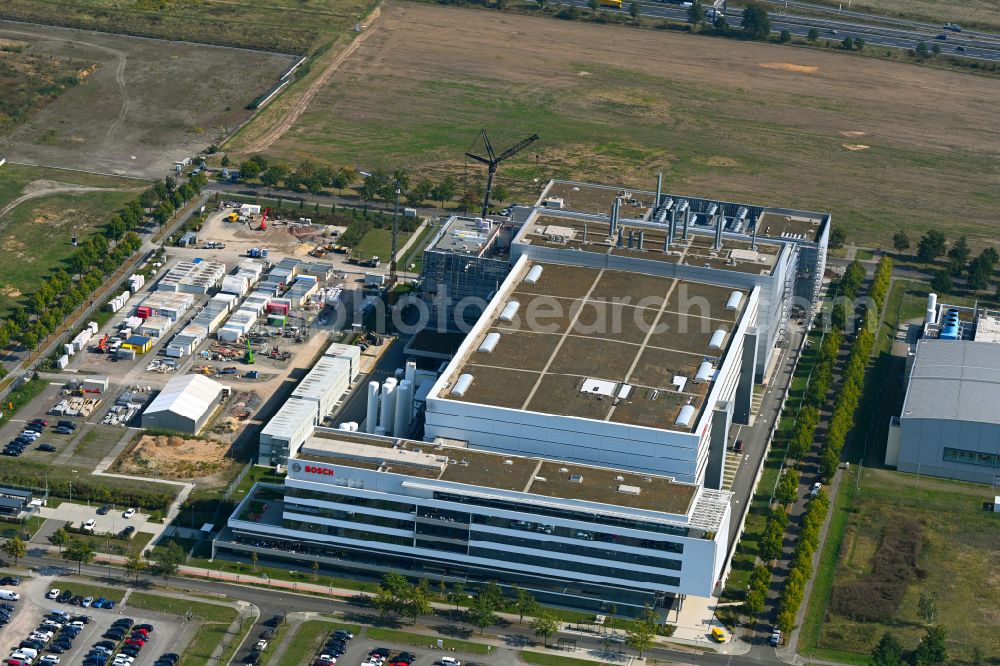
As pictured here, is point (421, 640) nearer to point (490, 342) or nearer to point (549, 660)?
point (549, 660)

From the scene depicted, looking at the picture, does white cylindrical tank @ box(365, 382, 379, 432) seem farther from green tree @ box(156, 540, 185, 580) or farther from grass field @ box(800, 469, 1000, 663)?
grass field @ box(800, 469, 1000, 663)

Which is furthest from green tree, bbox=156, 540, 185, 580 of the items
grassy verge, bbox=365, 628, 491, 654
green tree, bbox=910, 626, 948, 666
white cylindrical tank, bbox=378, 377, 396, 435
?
green tree, bbox=910, 626, 948, 666

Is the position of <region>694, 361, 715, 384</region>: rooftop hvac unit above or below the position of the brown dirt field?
above

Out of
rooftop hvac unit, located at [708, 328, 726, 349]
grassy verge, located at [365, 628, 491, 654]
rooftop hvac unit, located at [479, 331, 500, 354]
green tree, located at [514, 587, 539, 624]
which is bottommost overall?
grassy verge, located at [365, 628, 491, 654]

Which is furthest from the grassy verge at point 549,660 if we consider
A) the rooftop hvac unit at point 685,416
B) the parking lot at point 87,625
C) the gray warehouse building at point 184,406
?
the gray warehouse building at point 184,406

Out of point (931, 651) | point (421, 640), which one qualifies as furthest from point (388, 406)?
point (931, 651)

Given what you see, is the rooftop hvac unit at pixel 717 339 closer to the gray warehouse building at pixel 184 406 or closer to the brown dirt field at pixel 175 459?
the brown dirt field at pixel 175 459

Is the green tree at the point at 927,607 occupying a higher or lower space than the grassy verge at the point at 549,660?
higher

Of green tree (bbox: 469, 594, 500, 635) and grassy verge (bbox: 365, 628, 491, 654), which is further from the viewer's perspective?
green tree (bbox: 469, 594, 500, 635)
